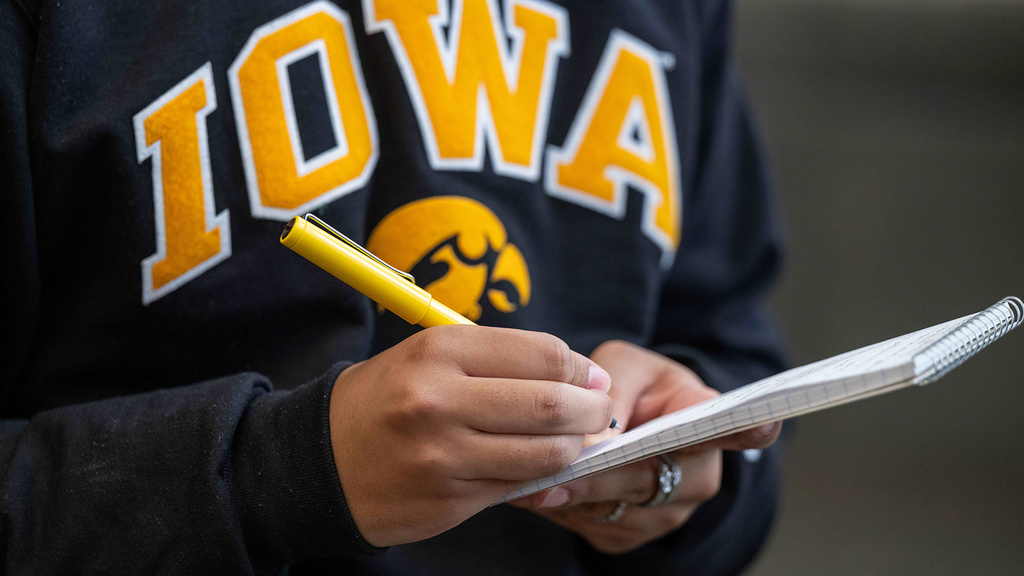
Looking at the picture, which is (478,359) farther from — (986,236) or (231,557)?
(986,236)

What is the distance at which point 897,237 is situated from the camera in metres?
1.44

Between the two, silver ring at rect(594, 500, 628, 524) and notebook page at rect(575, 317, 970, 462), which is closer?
notebook page at rect(575, 317, 970, 462)

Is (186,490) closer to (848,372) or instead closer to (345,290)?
(345,290)

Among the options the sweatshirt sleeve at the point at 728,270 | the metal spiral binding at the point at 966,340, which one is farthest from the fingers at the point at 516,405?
the sweatshirt sleeve at the point at 728,270

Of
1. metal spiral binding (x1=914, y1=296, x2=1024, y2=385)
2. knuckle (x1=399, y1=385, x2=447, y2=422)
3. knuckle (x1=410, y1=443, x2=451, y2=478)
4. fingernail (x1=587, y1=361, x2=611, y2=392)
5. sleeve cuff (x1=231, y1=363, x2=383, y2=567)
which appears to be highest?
metal spiral binding (x1=914, y1=296, x2=1024, y2=385)

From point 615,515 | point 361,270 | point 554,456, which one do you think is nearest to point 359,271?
point 361,270

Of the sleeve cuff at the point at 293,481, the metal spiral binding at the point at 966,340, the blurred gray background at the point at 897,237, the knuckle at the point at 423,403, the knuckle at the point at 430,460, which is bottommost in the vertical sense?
the blurred gray background at the point at 897,237

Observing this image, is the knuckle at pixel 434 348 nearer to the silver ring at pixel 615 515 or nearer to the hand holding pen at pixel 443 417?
the hand holding pen at pixel 443 417

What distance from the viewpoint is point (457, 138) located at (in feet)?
1.44

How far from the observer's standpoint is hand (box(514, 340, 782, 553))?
1.22 ft

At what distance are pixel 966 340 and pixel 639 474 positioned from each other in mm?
177

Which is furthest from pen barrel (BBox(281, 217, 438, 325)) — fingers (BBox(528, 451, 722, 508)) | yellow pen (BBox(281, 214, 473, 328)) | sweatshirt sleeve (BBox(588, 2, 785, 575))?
sweatshirt sleeve (BBox(588, 2, 785, 575))

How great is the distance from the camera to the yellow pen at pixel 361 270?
0.28 m

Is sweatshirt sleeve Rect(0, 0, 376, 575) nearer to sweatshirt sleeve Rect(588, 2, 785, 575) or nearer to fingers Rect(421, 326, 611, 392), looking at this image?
fingers Rect(421, 326, 611, 392)
